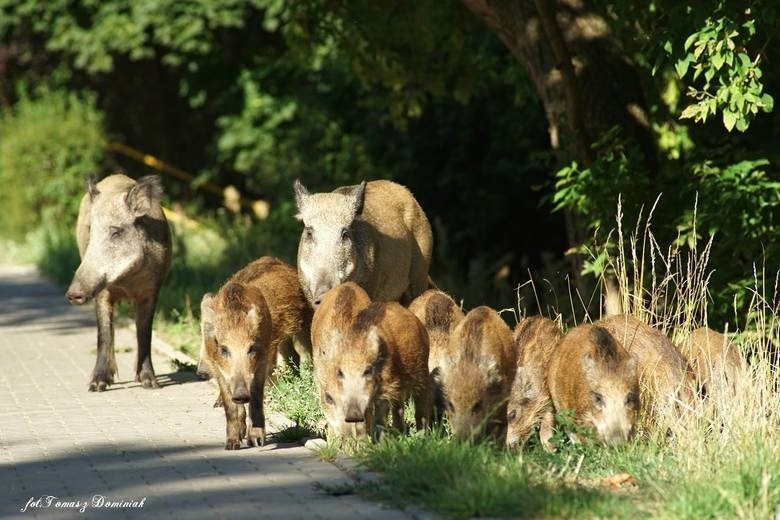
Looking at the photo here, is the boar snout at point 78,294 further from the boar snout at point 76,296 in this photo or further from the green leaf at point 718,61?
the green leaf at point 718,61

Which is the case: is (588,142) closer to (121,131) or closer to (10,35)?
(10,35)

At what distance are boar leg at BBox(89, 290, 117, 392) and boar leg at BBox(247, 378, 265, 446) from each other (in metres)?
3.22

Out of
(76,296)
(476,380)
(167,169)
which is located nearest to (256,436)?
(476,380)

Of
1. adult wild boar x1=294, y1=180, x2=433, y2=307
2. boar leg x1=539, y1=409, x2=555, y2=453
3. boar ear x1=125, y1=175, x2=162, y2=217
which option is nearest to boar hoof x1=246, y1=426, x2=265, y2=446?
adult wild boar x1=294, y1=180, x2=433, y2=307

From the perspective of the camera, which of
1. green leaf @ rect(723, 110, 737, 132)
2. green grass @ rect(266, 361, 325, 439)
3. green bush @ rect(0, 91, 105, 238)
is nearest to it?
green grass @ rect(266, 361, 325, 439)

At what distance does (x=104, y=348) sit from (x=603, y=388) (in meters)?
5.43

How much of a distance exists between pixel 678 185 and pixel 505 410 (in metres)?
6.06

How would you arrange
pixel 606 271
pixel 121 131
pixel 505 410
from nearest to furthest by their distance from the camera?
pixel 505 410, pixel 606 271, pixel 121 131

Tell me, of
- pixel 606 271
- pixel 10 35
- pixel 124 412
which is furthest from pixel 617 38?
pixel 10 35

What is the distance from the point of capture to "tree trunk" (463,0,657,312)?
48.3 feet

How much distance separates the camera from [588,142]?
14.4m

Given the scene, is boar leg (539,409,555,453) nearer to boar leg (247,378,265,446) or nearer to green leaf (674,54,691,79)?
boar leg (247,378,265,446)

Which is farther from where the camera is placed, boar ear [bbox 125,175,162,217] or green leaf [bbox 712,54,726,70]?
boar ear [bbox 125,175,162,217]

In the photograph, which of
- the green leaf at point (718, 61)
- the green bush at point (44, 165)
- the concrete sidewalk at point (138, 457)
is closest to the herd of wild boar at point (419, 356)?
the concrete sidewalk at point (138, 457)
